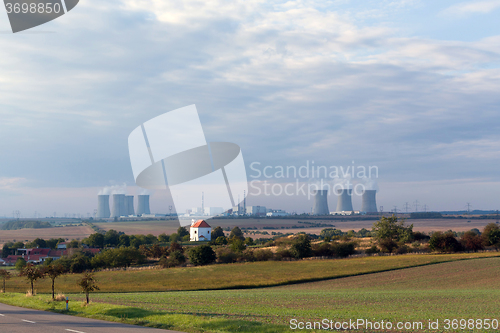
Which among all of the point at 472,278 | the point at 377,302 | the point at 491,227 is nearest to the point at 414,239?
the point at 491,227

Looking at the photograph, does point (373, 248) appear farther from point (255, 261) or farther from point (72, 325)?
point (72, 325)

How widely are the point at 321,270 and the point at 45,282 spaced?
137 ft

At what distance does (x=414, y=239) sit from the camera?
106 metres

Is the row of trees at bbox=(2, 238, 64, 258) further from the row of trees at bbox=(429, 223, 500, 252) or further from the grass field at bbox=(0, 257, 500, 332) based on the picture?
the row of trees at bbox=(429, 223, 500, 252)

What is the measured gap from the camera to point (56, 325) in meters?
16.5

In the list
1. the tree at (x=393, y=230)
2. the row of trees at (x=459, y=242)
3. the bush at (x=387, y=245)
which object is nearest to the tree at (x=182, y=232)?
the tree at (x=393, y=230)

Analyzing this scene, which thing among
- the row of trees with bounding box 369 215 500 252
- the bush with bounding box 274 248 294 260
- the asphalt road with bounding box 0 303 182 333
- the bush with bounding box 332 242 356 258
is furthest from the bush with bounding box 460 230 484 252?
the asphalt road with bounding box 0 303 182 333

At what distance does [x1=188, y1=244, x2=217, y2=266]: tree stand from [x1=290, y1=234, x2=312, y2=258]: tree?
1732cm

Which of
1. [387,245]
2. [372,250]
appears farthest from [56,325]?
[387,245]

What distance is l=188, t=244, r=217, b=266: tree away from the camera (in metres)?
80.2

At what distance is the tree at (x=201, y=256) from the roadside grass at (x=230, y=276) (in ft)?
30.2

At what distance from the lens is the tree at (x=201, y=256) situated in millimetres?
80250

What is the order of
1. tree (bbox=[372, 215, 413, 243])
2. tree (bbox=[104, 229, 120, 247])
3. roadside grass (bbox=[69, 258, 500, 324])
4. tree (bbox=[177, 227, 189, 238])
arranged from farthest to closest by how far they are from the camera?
tree (bbox=[177, 227, 189, 238]), tree (bbox=[104, 229, 120, 247]), tree (bbox=[372, 215, 413, 243]), roadside grass (bbox=[69, 258, 500, 324])

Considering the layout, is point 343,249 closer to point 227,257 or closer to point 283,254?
point 283,254
